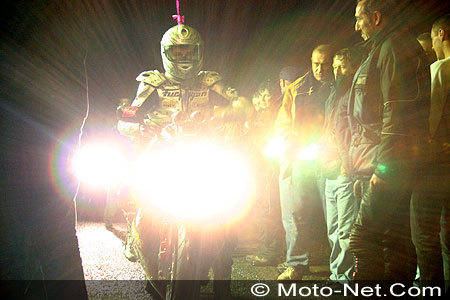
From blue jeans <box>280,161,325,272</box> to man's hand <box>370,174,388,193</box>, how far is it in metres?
1.82

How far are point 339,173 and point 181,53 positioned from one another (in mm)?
2651

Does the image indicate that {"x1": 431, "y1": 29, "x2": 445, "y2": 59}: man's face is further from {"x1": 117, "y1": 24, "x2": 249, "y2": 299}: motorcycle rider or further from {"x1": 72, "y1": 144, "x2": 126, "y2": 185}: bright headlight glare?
{"x1": 72, "y1": 144, "x2": 126, "y2": 185}: bright headlight glare

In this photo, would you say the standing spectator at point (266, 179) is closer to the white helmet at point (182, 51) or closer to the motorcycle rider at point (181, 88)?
the motorcycle rider at point (181, 88)

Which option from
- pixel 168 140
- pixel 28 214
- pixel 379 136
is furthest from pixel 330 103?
pixel 28 214

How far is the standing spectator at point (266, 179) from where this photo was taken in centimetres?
512

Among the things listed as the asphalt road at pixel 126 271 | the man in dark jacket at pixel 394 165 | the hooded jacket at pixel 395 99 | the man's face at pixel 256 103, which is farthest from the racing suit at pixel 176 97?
the man in dark jacket at pixel 394 165

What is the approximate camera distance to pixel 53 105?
1947 mm

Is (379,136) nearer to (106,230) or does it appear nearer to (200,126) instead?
(200,126)

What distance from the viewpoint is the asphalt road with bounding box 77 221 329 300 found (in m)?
3.56

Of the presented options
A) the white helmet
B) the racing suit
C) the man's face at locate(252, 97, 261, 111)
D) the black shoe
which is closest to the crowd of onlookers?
the black shoe

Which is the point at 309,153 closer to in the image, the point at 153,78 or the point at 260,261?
the point at 260,261

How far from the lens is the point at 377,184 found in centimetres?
234

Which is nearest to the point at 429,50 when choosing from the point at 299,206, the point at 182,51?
the point at 299,206

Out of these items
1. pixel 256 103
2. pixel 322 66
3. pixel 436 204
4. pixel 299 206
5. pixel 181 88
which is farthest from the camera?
pixel 256 103
